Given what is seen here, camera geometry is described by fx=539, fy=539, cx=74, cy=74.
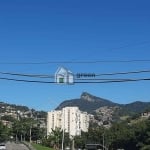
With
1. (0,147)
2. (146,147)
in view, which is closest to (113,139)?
(146,147)

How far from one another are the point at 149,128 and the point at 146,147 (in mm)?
10839

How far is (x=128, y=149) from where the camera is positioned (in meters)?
131

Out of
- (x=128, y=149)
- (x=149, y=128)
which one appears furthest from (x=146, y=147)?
(x=128, y=149)

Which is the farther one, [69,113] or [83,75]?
[69,113]

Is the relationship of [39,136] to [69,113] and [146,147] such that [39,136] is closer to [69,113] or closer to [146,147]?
[69,113]

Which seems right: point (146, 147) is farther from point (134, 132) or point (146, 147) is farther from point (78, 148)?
point (78, 148)

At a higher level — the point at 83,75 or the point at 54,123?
the point at 54,123

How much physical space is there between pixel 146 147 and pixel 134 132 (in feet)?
54.8

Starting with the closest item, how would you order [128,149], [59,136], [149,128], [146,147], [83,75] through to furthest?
[83,75] < [146,147] < [149,128] < [128,149] < [59,136]

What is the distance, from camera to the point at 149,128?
121 meters

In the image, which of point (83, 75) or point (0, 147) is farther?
point (0, 147)

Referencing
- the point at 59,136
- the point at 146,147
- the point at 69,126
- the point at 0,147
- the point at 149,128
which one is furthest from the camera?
the point at 59,136

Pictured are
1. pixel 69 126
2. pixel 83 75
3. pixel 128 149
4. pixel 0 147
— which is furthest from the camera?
pixel 69 126

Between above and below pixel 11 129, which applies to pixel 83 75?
below
